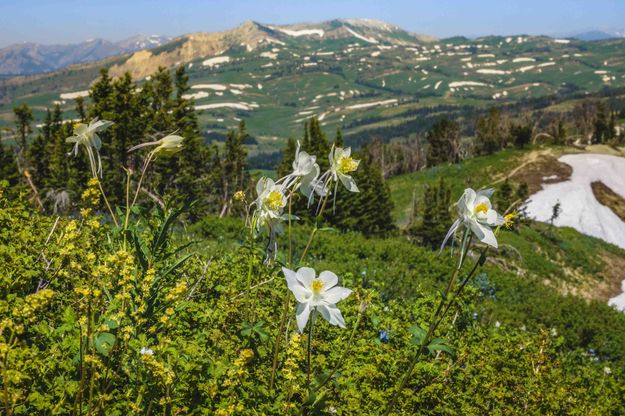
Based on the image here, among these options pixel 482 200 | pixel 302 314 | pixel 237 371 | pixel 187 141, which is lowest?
pixel 187 141

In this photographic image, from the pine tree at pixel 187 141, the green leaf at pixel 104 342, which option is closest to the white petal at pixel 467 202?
the green leaf at pixel 104 342

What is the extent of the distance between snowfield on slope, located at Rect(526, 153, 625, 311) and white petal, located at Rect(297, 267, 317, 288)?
128ft

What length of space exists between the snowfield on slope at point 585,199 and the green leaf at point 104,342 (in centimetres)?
3932

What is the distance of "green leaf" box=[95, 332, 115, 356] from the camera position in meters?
2.58

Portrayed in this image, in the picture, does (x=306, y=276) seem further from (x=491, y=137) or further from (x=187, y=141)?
(x=491, y=137)

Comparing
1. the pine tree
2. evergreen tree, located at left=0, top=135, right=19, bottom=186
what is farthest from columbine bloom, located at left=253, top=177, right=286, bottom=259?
evergreen tree, located at left=0, top=135, right=19, bottom=186

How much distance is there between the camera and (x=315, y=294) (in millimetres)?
2475

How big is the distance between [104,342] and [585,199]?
156 ft

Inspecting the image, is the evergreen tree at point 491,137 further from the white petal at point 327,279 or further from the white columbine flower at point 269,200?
the white petal at point 327,279

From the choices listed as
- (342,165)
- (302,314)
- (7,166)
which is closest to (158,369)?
(302,314)

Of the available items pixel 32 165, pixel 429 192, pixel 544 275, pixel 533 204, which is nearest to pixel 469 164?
pixel 533 204

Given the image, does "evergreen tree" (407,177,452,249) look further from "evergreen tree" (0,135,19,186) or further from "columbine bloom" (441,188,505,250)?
"evergreen tree" (0,135,19,186)

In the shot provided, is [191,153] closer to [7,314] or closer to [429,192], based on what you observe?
[429,192]

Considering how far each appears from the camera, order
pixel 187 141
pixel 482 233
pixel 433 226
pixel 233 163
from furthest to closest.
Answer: pixel 233 163, pixel 187 141, pixel 433 226, pixel 482 233
